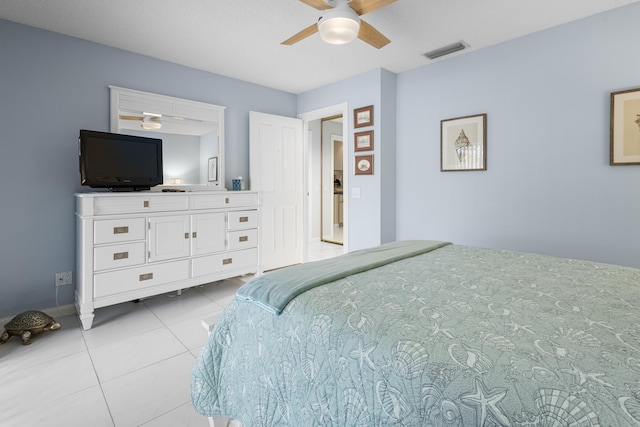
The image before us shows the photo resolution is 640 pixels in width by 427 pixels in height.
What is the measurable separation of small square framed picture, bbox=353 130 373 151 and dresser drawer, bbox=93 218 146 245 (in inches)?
98.0

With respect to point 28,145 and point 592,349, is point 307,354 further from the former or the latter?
point 28,145

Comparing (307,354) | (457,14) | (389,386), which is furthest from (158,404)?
(457,14)

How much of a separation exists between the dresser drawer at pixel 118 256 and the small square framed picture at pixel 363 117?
2.69 metres

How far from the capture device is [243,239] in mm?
3578

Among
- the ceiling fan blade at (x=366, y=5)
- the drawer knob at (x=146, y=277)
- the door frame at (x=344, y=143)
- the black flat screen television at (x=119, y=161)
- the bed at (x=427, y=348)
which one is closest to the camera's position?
the bed at (x=427, y=348)

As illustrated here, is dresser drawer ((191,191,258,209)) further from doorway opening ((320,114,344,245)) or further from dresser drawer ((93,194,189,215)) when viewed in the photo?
doorway opening ((320,114,344,245))

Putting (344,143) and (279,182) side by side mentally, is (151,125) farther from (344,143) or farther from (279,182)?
(344,143)

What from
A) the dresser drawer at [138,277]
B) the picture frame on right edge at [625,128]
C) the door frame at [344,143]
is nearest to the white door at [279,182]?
the door frame at [344,143]

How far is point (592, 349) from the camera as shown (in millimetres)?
798

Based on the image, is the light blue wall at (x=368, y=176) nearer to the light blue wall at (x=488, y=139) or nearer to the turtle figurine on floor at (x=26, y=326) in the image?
the light blue wall at (x=488, y=139)

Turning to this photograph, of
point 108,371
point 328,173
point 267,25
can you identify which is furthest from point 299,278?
point 328,173

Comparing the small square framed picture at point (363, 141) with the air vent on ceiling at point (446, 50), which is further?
the small square framed picture at point (363, 141)

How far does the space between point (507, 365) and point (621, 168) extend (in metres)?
2.70

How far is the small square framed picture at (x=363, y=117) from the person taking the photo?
374 centimetres
